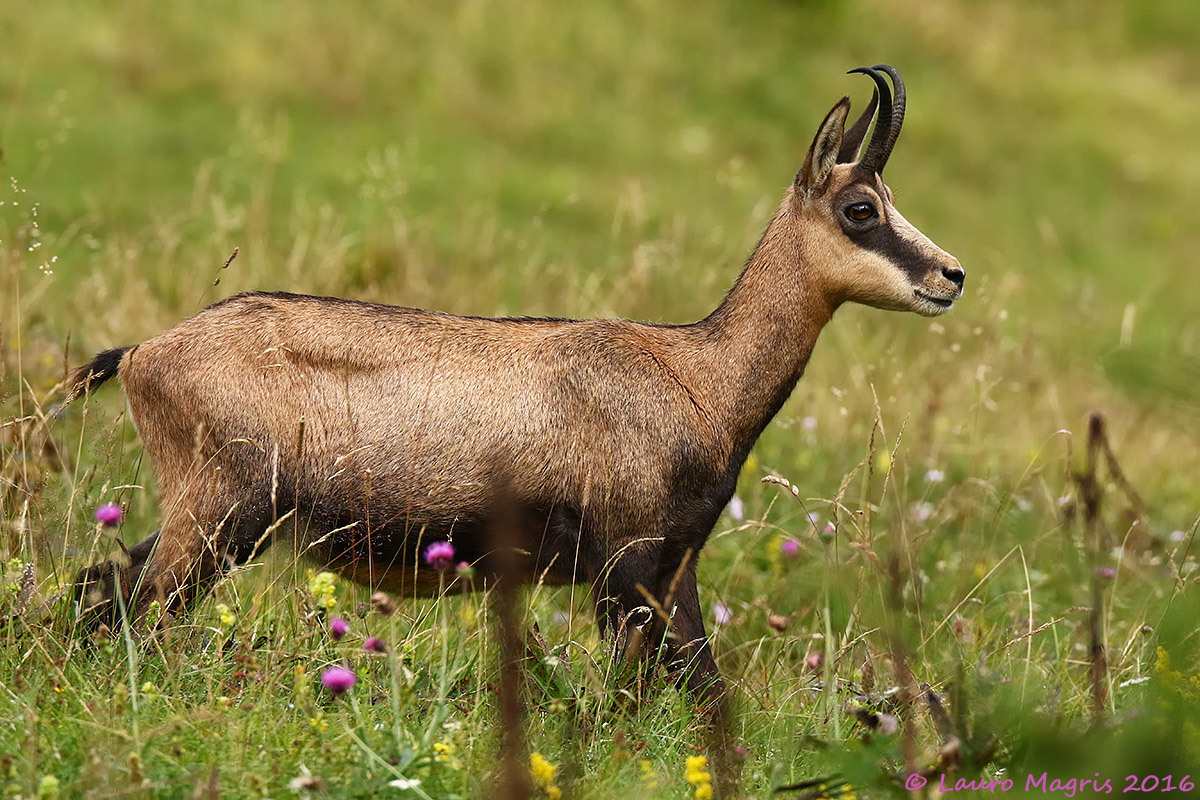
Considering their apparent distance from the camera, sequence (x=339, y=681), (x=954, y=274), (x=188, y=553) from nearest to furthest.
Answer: (x=339, y=681)
(x=188, y=553)
(x=954, y=274)

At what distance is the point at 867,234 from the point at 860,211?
0.28 ft

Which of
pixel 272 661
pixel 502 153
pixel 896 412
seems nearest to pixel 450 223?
pixel 502 153

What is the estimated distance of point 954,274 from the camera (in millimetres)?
4715

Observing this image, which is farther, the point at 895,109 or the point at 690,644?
the point at 895,109

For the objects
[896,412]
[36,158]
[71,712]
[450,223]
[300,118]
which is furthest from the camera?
[300,118]

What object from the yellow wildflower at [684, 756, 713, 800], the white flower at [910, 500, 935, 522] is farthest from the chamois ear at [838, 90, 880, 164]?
the yellow wildflower at [684, 756, 713, 800]

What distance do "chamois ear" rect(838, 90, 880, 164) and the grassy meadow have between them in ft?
3.62

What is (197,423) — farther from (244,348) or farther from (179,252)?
(179,252)

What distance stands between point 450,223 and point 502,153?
6.89 feet

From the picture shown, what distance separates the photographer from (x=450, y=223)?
12.3 meters

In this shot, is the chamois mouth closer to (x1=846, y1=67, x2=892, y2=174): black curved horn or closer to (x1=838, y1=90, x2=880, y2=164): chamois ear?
(x1=846, y1=67, x2=892, y2=174): black curved horn

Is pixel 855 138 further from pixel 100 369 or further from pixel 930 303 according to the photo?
pixel 100 369

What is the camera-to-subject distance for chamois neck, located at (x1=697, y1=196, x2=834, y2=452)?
189 inches

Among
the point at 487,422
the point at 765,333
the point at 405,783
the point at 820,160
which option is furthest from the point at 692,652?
the point at 820,160
